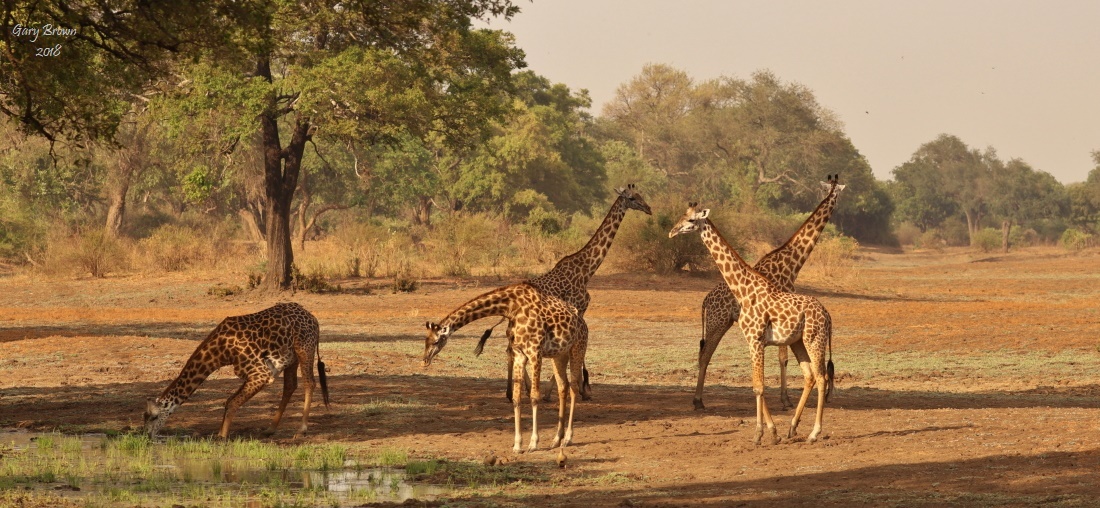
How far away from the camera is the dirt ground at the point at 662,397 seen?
1120cm

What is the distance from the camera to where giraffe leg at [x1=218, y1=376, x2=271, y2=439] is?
1377 cm

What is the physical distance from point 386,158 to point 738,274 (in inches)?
1873

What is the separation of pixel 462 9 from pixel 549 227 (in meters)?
15.6

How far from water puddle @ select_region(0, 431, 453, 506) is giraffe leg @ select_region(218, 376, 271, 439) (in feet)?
0.77

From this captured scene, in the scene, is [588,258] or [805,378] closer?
[805,378]

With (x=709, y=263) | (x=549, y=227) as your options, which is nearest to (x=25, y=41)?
(x=709, y=263)

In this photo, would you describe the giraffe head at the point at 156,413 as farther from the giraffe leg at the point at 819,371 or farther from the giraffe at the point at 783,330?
the giraffe leg at the point at 819,371

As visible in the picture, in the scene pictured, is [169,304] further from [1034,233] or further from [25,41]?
[1034,233]

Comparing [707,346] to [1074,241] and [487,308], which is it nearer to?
[487,308]

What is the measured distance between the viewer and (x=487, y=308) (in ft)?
43.8

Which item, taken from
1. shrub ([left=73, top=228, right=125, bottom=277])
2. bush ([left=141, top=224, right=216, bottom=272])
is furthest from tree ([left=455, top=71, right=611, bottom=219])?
shrub ([left=73, top=228, right=125, bottom=277])

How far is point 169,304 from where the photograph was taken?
3672 centimetres

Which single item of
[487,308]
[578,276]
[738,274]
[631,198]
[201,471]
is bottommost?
[201,471]

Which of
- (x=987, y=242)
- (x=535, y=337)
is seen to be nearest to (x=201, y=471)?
(x=535, y=337)
